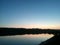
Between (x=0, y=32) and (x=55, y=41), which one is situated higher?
(x=0, y=32)

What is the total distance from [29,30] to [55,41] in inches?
166

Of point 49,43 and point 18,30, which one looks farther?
point 49,43

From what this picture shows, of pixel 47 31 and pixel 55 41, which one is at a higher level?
pixel 47 31

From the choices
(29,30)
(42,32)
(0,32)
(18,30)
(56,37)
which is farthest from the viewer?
(56,37)

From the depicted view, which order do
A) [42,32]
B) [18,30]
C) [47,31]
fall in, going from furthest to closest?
[47,31]
[42,32]
[18,30]

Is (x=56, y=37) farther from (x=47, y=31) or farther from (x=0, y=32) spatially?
(x=0, y=32)

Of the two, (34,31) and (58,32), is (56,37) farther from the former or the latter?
(34,31)

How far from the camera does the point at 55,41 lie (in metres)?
13.9

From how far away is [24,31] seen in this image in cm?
1013

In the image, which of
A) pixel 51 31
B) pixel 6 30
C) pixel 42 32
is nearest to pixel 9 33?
pixel 6 30

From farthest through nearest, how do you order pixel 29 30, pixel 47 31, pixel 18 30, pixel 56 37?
pixel 56 37, pixel 47 31, pixel 29 30, pixel 18 30

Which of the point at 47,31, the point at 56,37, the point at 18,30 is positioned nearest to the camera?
the point at 18,30

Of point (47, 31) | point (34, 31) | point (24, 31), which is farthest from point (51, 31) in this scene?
point (24, 31)

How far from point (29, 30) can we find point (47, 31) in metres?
2.99
